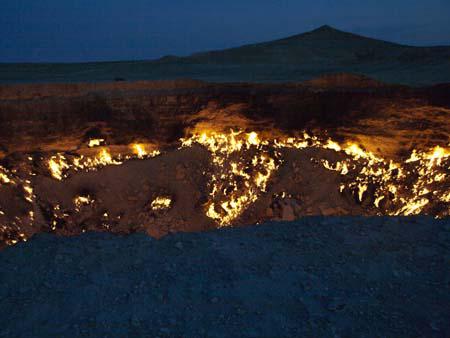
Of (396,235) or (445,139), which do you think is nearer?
(396,235)

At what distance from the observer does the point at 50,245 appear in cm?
395

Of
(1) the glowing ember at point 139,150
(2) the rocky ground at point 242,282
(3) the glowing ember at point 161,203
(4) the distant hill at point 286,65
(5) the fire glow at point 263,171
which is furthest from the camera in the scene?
(4) the distant hill at point 286,65

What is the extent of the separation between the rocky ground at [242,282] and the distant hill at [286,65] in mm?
3528

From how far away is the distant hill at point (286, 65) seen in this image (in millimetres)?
7382

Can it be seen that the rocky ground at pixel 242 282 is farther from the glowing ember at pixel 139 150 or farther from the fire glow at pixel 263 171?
the glowing ember at pixel 139 150

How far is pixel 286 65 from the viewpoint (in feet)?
31.8

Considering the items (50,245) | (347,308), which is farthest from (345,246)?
(50,245)

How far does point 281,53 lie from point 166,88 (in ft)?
19.9

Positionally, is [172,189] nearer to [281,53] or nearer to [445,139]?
[445,139]

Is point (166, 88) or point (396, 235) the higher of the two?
point (166, 88)

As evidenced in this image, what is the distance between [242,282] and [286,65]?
7354 millimetres

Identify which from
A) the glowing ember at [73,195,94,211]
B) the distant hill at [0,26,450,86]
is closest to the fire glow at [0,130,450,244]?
the glowing ember at [73,195,94,211]

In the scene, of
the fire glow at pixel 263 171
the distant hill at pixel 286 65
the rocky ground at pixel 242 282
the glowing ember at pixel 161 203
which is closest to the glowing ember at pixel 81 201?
the fire glow at pixel 263 171

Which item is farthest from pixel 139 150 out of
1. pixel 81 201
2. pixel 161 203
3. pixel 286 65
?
pixel 286 65
